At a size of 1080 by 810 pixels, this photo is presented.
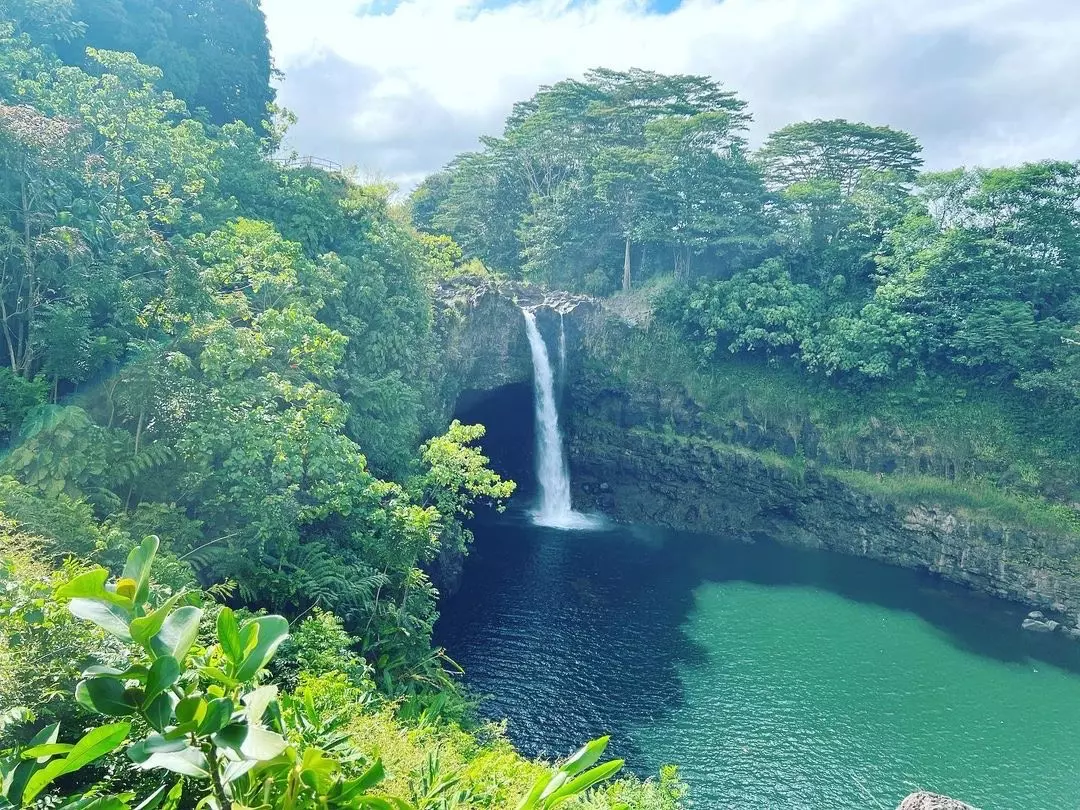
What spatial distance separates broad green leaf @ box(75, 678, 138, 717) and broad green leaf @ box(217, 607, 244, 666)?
31 cm

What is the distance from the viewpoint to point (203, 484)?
1149 centimetres

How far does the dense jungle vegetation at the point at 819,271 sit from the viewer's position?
78.6ft

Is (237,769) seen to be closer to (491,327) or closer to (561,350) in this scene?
(491,327)

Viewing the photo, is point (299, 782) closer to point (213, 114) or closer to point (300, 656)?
point (300, 656)

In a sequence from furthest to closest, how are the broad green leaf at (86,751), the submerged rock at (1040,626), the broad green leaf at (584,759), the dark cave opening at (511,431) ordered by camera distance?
1. the dark cave opening at (511,431)
2. the submerged rock at (1040,626)
3. the broad green leaf at (584,759)
4. the broad green leaf at (86,751)

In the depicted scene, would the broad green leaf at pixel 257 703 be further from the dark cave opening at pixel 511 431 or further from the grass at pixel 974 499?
the dark cave opening at pixel 511 431

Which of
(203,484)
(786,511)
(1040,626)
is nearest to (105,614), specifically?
(203,484)

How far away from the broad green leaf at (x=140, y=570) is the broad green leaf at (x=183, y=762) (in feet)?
1.56

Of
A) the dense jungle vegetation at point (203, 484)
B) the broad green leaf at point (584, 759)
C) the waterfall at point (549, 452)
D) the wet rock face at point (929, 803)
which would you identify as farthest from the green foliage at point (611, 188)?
the broad green leaf at point (584, 759)

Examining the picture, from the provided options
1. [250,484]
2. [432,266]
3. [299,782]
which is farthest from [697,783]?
[432,266]

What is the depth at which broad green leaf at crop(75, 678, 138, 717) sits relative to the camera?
2.10m

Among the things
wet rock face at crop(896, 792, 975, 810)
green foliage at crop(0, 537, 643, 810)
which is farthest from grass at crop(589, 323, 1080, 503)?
green foliage at crop(0, 537, 643, 810)

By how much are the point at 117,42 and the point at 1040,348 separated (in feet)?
110

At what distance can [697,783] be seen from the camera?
12992 mm
